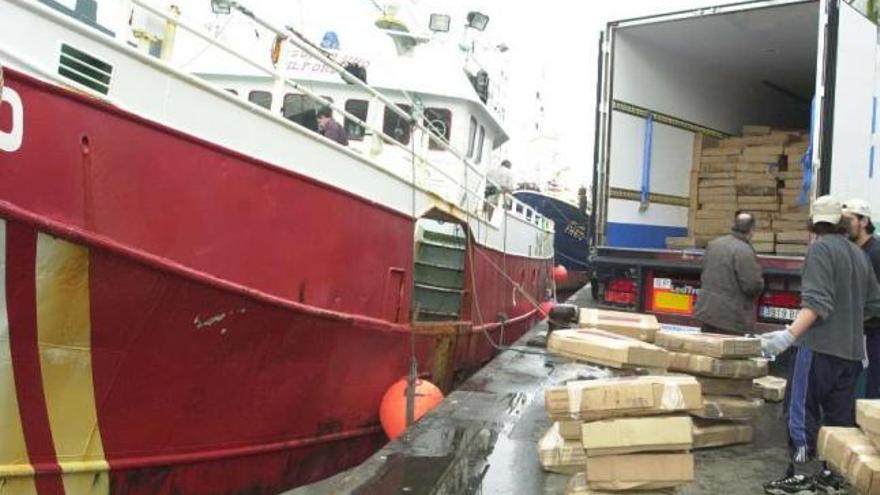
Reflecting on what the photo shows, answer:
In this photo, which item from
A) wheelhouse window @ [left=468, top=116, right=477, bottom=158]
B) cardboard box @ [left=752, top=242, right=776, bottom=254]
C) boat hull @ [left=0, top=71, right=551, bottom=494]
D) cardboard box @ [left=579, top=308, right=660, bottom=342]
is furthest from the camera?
wheelhouse window @ [left=468, top=116, right=477, bottom=158]

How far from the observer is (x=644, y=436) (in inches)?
121

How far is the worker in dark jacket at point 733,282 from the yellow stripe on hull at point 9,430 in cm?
448

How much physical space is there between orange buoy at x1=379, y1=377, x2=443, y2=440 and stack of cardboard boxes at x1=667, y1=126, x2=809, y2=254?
3.42 meters

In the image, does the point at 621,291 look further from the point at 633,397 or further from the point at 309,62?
the point at 633,397

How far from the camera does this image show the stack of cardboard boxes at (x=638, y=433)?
3094 mm

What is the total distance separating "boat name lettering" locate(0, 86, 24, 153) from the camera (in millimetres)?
3057

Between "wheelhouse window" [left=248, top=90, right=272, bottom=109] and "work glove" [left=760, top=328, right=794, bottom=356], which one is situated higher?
"wheelhouse window" [left=248, top=90, right=272, bottom=109]

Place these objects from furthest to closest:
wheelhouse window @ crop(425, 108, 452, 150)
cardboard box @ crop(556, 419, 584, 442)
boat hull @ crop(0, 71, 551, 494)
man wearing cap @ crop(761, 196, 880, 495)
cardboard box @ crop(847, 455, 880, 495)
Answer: wheelhouse window @ crop(425, 108, 452, 150) < man wearing cap @ crop(761, 196, 880, 495) < cardboard box @ crop(556, 419, 584, 442) < boat hull @ crop(0, 71, 551, 494) < cardboard box @ crop(847, 455, 880, 495)

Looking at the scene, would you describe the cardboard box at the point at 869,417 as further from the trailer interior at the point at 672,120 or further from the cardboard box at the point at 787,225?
the cardboard box at the point at 787,225

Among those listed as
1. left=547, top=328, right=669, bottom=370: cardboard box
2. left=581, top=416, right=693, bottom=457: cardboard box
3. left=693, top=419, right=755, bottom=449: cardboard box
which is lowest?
left=693, top=419, right=755, bottom=449: cardboard box

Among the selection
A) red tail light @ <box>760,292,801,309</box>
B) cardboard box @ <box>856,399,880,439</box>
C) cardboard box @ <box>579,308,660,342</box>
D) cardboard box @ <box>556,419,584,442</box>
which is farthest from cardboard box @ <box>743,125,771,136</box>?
cardboard box @ <box>556,419,584,442</box>

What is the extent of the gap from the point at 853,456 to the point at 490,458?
1.89 meters

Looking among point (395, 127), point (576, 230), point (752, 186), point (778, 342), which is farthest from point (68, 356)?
point (576, 230)

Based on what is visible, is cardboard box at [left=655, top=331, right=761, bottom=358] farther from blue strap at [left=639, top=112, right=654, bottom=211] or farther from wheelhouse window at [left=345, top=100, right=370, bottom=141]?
wheelhouse window at [left=345, top=100, right=370, bottom=141]
